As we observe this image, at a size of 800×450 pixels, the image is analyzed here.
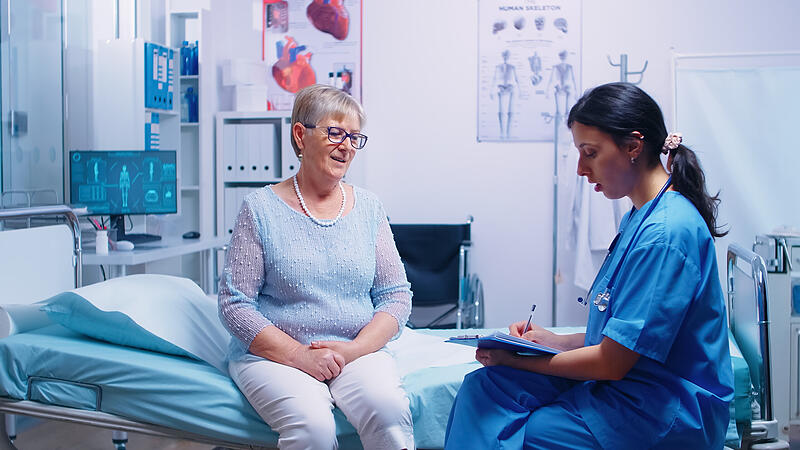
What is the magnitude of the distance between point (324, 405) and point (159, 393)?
1.41ft

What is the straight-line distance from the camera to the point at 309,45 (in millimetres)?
4152

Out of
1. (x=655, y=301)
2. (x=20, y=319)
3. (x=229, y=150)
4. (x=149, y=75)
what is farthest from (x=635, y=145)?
(x=229, y=150)

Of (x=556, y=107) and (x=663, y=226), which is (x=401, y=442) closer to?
(x=663, y=226)

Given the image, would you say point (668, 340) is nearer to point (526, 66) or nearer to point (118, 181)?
point (118, 181)

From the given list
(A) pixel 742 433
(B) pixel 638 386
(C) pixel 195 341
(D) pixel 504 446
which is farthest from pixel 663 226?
(C) pixel 195 341

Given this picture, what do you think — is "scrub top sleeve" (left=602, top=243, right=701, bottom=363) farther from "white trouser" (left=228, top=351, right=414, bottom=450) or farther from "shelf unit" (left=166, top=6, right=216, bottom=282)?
"shelf unit" (left=166, top=6, right=216, bottom=282)

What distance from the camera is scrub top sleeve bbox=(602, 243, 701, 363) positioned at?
4.21 ft

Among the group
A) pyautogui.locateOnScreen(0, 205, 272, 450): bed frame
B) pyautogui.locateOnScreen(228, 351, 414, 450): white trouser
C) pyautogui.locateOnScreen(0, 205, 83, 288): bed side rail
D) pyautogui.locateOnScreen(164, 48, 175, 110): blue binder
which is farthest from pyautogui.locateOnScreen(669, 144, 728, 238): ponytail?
pyautogui.locateOnScreen(164, 48, 175, 110): blue binder

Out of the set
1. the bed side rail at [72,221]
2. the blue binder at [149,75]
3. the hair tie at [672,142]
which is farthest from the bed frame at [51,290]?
the hair tie at [672,142]

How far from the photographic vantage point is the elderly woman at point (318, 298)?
64.5 inches

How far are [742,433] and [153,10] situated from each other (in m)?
3.53

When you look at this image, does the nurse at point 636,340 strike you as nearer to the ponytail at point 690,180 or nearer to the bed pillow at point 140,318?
the ponytail at point 690,180

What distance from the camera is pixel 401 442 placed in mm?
1629

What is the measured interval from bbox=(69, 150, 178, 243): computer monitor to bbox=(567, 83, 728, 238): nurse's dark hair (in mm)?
2307
